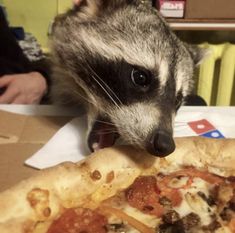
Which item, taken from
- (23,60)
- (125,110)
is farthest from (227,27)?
(125,110)

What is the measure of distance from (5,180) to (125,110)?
338 mm

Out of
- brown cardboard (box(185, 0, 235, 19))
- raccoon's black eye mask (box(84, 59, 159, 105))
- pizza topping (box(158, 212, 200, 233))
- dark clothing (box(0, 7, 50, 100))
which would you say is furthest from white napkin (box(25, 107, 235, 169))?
brown cardboard (box(185, 0, 235, 19))

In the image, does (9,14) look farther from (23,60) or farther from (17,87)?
(17,87)

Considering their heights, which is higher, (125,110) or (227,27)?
(125,110)

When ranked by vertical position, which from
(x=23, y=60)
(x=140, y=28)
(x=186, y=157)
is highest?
(x=140, y=28)

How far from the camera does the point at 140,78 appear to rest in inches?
49.5

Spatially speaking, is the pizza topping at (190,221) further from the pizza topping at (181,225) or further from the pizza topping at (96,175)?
the pizza topping at (96,175)

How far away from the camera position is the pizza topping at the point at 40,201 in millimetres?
913

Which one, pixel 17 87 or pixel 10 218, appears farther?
pixel 17 87

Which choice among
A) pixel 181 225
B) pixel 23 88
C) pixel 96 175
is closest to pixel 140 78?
pixel 96 175

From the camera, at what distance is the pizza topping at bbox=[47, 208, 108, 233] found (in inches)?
35.9

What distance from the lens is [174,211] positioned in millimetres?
992

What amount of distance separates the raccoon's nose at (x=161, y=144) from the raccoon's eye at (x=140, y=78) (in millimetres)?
189

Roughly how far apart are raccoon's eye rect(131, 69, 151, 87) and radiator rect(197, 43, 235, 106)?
124 centimetres
